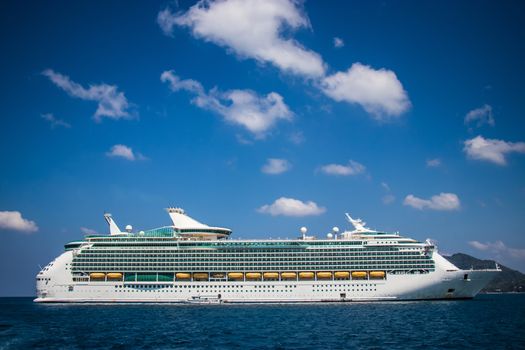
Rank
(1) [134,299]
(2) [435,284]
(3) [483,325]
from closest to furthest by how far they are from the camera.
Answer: (3) [483,325] < (2) [435,284] < (1) [134,299]

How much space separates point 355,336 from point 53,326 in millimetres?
31376

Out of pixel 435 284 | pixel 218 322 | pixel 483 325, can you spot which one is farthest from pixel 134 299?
pixel 483 325

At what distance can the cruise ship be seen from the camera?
7694 cm

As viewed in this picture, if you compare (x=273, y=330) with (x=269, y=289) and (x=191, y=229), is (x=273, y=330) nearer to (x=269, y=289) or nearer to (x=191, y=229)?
(x=269, y=289)

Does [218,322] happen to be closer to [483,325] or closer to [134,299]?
[483,325]

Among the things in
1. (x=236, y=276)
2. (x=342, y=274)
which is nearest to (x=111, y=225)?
(x=236, y=276)

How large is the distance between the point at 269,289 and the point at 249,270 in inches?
196

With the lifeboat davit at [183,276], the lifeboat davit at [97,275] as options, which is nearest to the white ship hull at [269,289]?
the lifeboat davit at [183,276]

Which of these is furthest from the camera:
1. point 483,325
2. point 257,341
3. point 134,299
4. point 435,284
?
point 134,299

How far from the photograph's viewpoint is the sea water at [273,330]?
123 ft

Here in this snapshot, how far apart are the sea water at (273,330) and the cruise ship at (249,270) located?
48.0 feet

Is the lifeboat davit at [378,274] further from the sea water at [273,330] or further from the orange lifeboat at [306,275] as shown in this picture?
the sea water at [273,330]

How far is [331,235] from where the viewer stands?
8506 cm

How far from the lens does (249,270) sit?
268 ft
